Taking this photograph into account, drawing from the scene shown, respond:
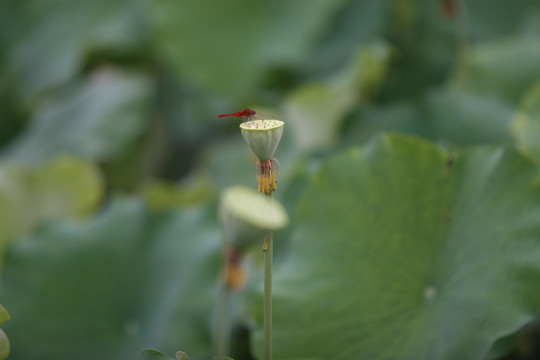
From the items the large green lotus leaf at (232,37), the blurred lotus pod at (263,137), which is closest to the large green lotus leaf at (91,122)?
the large green lotus leaf at (232,37)

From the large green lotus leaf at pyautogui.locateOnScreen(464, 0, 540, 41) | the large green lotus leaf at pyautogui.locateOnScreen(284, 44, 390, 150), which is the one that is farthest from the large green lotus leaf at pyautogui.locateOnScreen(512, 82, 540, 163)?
the large green lotus leaf at pyautogui.locateOnScreen(464, 0, 540, 41)

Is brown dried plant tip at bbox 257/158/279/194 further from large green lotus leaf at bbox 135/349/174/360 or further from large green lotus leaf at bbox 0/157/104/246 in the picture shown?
large green lotus leaf at bbox 0/157/104/246

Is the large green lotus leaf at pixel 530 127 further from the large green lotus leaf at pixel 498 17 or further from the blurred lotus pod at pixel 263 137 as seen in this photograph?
the large green lotus leaf at pixel 498 17

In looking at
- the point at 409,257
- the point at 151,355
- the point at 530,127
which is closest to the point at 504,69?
the point at 530,127

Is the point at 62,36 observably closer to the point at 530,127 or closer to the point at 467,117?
the point at 467,117

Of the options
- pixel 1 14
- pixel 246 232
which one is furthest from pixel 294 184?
pixel 1 14

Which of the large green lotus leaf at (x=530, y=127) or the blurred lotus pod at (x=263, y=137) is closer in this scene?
the blurred lotus pod at (x=263, y=137)
